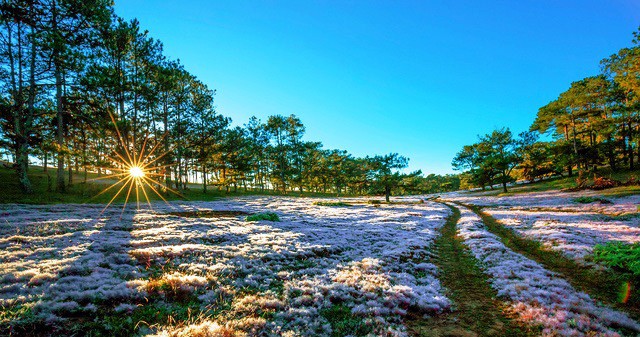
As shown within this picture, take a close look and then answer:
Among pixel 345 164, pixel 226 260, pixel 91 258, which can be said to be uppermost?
pixel 345 164

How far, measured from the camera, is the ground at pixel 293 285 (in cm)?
589

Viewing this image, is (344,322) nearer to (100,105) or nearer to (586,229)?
(586,229)

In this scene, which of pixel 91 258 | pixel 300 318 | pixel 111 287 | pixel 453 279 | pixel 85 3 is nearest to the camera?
pixel 300 318

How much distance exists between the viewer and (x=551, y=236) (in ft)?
52.3

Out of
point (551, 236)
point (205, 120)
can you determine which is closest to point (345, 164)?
point (205, 120)

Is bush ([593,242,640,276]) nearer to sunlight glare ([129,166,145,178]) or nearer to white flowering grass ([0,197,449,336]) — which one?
white flowering grass ([0,197,449,336])

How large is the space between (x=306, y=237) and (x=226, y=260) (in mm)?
6745

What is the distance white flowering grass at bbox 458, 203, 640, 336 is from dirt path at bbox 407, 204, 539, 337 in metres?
0.45

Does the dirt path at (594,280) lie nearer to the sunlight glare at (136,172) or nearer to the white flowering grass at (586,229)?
the white flowering grass at (586,229)

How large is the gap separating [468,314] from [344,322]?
434 cm

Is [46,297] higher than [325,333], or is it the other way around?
[46,297]

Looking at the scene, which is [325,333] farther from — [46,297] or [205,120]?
[205,120]

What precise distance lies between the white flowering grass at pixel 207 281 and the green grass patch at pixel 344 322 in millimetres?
40

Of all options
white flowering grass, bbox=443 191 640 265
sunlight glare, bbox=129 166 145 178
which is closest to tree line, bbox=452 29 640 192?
white flowering grass, bbox=443 191 640 265
